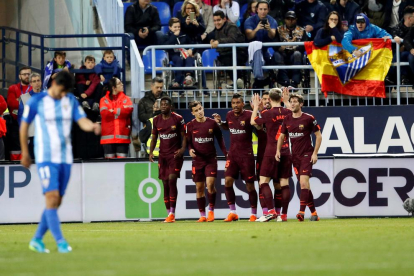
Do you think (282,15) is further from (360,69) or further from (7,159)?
(7,159)

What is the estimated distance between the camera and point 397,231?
12.4 meters

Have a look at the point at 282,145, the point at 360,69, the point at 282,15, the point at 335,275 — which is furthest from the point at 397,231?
the point at 282,15

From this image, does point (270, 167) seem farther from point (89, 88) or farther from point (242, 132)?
point (89, 88)

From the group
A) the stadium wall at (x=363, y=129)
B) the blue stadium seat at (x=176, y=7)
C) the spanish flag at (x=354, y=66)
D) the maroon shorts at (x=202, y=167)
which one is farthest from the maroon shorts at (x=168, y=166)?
the blue stadium seat at (x=176, y=7)

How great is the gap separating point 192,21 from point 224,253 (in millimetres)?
11389

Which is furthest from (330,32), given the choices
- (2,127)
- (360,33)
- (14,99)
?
(2,127)

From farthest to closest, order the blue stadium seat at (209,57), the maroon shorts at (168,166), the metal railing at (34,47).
→ the blue stadium seat at (209,57) < the metal railing at (34,47) < the maroon shorts at (168,166)

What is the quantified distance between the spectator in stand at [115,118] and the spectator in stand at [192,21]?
8.60ft

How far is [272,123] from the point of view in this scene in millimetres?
16000

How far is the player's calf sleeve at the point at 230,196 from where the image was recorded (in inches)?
647

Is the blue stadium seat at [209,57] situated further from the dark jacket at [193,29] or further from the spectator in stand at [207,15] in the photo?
the spectator in stand at [207,15]

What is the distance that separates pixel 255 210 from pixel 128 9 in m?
6.57

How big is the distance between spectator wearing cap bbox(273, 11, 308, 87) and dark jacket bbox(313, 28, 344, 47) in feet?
1.78

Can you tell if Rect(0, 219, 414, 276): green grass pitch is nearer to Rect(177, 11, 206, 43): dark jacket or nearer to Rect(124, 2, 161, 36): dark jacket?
Rect(177, 11, 206, 43): dark jacket
